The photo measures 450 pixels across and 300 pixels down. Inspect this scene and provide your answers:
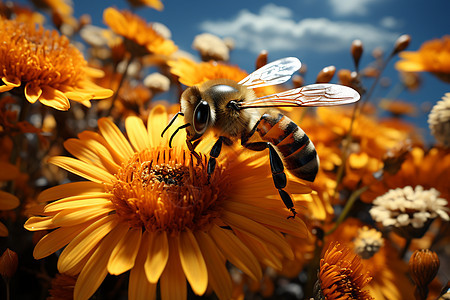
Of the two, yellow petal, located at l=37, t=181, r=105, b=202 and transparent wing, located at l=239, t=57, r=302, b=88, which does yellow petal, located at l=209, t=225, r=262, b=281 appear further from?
transparent wing, located at l=239, t=57, r=302, b=88

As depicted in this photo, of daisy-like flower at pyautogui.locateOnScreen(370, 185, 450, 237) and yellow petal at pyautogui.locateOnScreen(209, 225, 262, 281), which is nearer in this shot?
yellow petal at pyautogui.locateOnScreen(209, 225, 262, 281)

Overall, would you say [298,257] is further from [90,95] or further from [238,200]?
[90,95]

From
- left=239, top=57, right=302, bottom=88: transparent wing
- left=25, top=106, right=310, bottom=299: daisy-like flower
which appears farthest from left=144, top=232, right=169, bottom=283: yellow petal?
left=239, top=57, right=302, bottom=88: transparent wing

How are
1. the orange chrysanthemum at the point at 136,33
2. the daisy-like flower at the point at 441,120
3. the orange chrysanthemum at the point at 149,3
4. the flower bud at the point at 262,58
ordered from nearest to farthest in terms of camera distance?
the daisy-like flower at the point at 441,120
the flower bud at the point at 262,58
the orange chrysanthemum at the point at 136,33
the orange chrysanthemum at the point at 149,3

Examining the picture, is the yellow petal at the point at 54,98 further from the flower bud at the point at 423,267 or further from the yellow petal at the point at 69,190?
the flower bud at the point at 423,267

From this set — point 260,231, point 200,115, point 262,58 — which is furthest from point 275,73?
point 260,231

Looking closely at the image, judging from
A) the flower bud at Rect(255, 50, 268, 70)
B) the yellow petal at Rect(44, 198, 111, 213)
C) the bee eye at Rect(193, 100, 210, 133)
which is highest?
the flower bud at Rect(255, 50, 268, 70)

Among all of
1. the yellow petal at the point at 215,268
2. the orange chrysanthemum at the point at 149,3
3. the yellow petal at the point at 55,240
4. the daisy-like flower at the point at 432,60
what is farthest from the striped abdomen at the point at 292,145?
the orange chrysanthemum at the point at 149,3
